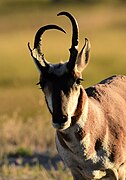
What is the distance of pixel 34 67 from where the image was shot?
118 ft

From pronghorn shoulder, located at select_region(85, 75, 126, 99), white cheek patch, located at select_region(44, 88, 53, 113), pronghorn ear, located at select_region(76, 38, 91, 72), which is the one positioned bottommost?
pronghorn shoulder, located at select_region(85, 75, 126, 99)

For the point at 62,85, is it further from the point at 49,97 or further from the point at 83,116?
the point at 83,116

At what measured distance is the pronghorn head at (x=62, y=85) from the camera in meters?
8.16

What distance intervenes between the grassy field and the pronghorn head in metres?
3.89

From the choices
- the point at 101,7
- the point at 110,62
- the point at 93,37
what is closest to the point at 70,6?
the point at 101,7

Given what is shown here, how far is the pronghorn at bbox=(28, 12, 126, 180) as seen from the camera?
833 cm

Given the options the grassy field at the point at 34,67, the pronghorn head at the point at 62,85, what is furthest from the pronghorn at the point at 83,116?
the grassy field at the point at 34,67

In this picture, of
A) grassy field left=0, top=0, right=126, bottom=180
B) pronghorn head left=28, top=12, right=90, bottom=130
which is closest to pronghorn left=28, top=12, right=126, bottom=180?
pronghorn head left=28, top=12, right=90, bottom=130

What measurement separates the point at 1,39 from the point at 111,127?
1667 inches

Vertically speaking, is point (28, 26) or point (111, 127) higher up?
point (111, 127)

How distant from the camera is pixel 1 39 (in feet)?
168

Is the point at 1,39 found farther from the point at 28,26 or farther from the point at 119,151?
the point at 119,151

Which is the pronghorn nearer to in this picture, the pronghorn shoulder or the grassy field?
the pronghorn shoulder

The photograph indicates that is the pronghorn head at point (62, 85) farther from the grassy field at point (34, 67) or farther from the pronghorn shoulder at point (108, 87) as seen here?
the grassy field at point (34, 67)
